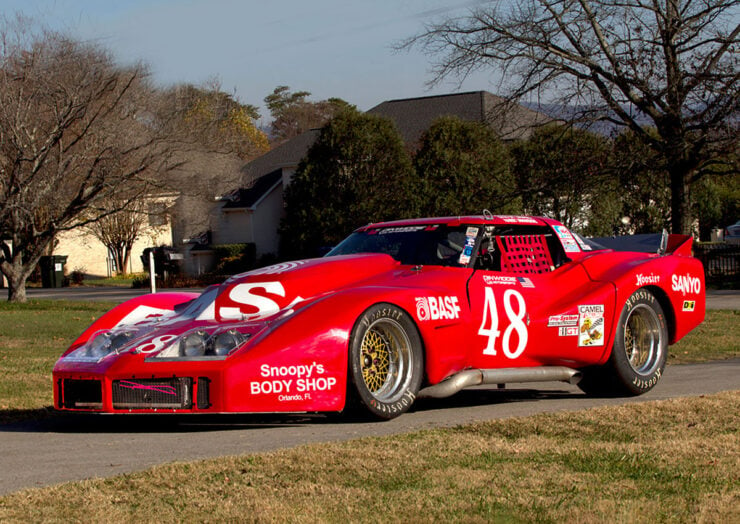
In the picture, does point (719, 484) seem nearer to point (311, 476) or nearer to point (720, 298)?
point (311, 476)

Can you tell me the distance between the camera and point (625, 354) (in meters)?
8.40

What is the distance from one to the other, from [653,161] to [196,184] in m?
11.8

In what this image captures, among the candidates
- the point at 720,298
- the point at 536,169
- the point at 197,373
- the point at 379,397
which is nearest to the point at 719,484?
the point at 379,397

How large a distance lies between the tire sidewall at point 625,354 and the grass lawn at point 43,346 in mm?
3190

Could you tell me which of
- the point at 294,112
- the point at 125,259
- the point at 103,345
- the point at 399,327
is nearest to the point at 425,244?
the point at 399,327

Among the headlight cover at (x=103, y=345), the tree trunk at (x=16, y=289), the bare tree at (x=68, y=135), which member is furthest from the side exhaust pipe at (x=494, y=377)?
the tree trunk at (x=16, y=289)

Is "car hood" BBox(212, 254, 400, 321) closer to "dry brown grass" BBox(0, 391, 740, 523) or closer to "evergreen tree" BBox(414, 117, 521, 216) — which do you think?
"dry brown grass" BBox(0, 391, 740, 523)

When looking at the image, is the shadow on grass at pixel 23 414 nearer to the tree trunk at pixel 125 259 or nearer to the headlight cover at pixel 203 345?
the headlight cover at pixel 203 345

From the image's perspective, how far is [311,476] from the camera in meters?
5.10

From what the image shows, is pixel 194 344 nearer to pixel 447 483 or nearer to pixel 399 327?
pixel 399 327

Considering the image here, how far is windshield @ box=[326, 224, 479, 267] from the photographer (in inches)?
313

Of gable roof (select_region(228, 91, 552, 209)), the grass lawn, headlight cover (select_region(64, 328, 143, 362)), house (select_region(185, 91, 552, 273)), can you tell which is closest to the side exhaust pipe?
headlight cover (select_region(64, 328, 143, 362))

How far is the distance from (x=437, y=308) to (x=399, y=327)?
0.38 meters

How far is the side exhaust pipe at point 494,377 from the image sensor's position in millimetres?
7281
